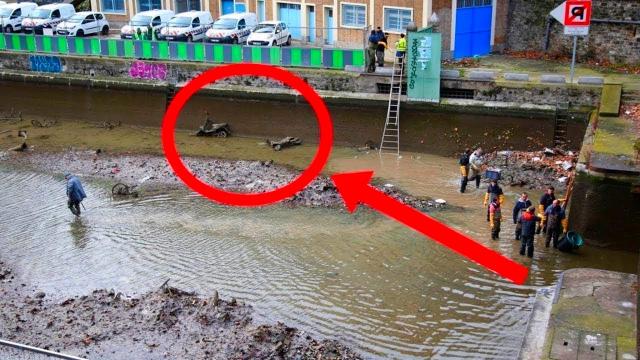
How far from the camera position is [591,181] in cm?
1592

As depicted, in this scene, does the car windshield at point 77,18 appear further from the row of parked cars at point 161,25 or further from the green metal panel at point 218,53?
the green metal panel at point 218,53

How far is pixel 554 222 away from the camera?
15.9 meters

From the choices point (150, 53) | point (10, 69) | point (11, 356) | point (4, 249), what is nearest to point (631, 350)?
point (11, 356)

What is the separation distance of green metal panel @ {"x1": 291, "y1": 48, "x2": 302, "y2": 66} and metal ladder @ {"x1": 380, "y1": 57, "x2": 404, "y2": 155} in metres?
3.62

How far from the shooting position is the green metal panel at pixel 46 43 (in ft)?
97.3

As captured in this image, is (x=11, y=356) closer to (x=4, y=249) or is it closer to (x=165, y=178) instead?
(x=4, y=249)

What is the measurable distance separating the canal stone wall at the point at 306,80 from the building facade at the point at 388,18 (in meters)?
2.37

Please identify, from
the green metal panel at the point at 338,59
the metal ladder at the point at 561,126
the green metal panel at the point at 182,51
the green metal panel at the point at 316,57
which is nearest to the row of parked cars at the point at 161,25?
the green metal panel at the point at 182,51

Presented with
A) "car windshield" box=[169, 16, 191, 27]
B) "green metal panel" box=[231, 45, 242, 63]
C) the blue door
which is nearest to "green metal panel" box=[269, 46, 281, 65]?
"green metal panel" box=[231, 45, 242, 63]

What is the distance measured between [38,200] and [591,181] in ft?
48.8

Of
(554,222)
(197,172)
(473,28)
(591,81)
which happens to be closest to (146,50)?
(197,172)

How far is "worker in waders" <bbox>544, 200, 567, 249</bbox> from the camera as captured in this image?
15.8 meters

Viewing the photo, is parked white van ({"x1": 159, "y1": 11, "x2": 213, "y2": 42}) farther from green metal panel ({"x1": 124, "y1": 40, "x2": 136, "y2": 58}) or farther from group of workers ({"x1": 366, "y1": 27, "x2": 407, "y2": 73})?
group of workers ({"x1": 366, "y1": 27, "x2": 407, "y2": 73})
